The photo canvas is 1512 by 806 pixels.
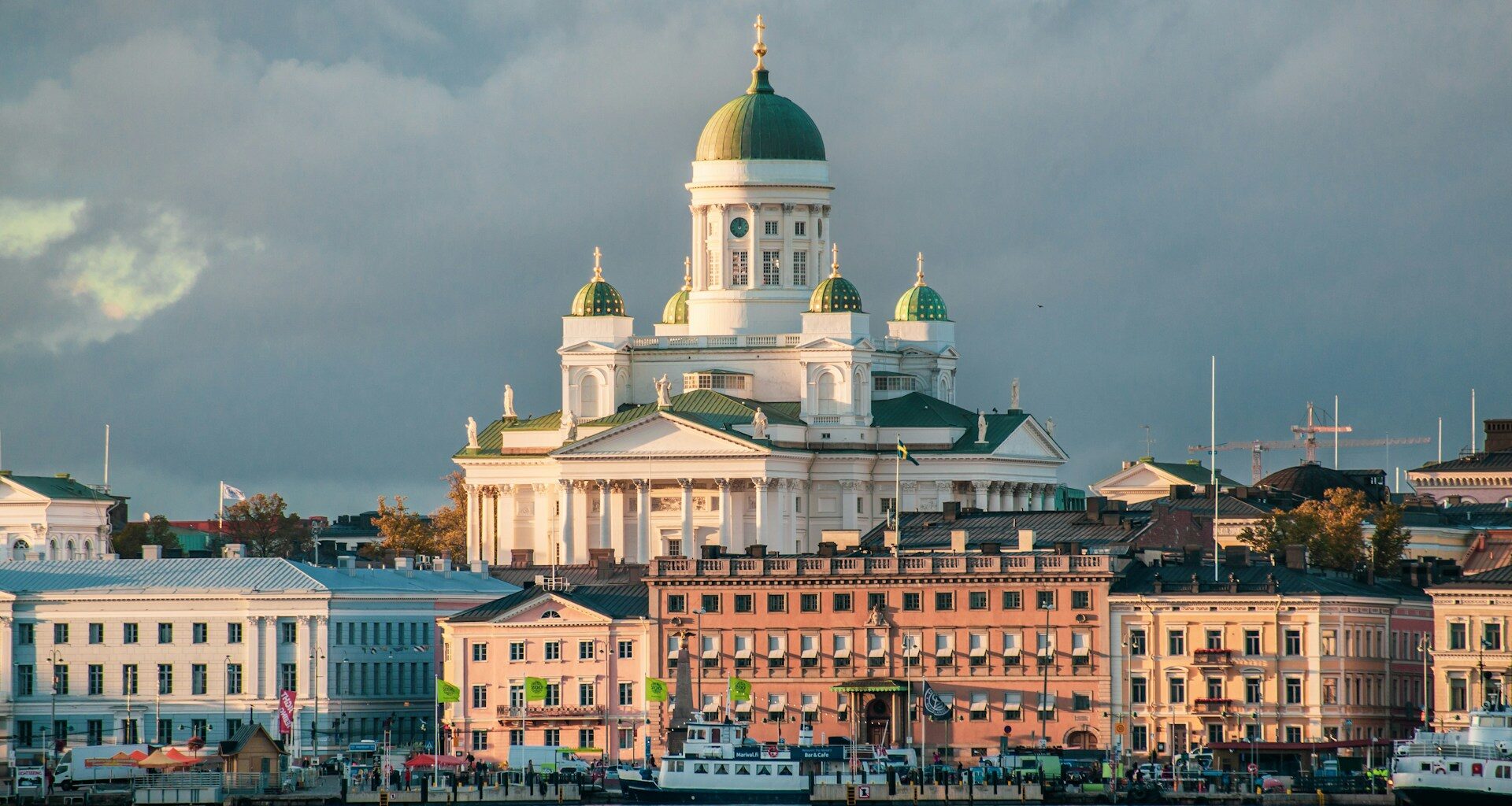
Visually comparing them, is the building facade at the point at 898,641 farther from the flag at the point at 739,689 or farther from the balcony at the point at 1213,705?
the balcony at the point at 1213,705

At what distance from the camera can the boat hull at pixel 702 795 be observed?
127m

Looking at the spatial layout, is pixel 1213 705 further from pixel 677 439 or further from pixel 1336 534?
pixel 677 439

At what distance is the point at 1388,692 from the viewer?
464 feet

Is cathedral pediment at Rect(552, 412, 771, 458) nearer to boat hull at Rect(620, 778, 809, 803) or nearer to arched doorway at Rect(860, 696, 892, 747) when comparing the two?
arched doorway at Rect(860, 696, 892, 747)

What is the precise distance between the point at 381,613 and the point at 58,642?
1157 centimetres

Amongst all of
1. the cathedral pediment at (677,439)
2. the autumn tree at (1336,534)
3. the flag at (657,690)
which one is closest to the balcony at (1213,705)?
the flag at (657,690)

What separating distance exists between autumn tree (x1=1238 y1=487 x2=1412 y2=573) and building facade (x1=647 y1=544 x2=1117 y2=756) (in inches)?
698

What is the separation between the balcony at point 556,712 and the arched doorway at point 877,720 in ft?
32.3

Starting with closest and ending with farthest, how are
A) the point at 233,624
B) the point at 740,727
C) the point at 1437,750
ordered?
1. the point at 1437,750
2. the point at 740,727
3. the point at 233,624

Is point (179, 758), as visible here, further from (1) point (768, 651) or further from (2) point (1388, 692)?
(2) point (1388, 692)

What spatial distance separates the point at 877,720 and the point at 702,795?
57.9 ft

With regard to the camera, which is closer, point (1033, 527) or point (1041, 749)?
point (1041, 749)

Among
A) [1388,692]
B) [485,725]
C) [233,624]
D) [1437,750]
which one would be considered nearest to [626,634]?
[485,725]

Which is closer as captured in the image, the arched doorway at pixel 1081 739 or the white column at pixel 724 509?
the arched doorway at pixel 1081 739
